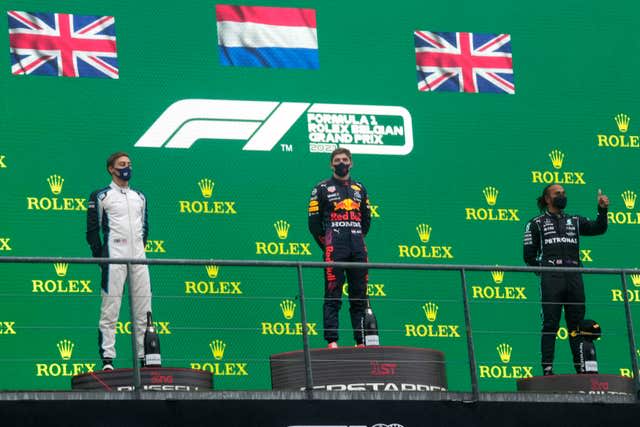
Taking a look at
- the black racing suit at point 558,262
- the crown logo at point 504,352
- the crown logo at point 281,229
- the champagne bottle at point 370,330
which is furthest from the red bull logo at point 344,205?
the crown logo at point 504,352

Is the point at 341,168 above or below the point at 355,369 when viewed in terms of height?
above

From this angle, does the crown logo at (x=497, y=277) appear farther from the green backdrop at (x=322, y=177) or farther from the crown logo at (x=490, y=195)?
the crown logo at (x=490, y=195)

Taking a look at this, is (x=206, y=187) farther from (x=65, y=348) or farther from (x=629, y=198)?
(x=629, y=198)

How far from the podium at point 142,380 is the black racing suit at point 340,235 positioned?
44.2 inches

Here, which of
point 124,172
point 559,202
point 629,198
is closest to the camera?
point 124,172

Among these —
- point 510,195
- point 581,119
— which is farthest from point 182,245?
point 581,119

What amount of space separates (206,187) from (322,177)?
947 millimetres

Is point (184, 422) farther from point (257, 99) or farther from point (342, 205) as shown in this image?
point (257, 99)

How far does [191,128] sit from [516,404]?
12.1 ft

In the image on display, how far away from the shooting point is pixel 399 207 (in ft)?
42.4

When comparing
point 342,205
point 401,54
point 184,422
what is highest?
point 401,54

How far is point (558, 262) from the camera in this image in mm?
11320

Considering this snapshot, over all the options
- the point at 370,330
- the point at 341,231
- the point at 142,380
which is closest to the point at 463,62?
the point at 341,231

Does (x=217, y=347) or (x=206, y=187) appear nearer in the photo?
(x=217, y=347)
